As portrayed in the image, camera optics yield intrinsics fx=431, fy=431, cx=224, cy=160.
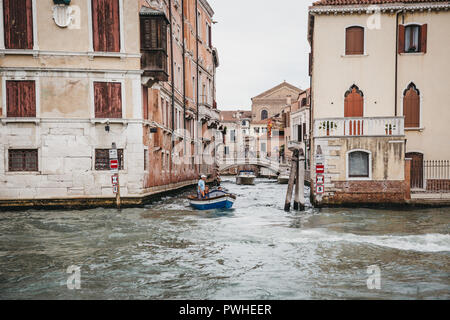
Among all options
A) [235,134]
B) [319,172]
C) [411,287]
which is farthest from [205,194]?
[235,134]

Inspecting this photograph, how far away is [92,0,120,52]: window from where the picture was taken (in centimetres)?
1622

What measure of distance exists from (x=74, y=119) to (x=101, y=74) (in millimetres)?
1973

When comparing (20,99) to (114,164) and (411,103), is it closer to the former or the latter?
(114,164)

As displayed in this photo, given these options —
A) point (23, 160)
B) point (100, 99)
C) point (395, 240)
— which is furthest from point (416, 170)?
point (23, 160)

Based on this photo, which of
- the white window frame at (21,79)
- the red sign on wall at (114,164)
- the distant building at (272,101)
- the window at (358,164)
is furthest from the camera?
the distant building at (272,101)

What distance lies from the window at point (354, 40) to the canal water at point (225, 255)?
670 cm

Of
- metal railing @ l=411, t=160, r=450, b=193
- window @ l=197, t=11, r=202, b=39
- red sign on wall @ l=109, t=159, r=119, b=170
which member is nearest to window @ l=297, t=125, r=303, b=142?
window @ l=197, t=11, r=202, b=39

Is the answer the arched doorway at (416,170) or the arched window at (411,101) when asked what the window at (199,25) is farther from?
the arched doorway at (416,170)

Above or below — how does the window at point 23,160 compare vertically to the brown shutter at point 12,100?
below

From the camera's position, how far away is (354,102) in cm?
1777

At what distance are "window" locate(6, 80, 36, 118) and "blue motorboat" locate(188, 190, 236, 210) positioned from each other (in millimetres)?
6909

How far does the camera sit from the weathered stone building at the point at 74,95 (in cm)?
1581

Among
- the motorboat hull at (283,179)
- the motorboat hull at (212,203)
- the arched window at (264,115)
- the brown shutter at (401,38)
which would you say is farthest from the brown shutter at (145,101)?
the arched window at (264,115)

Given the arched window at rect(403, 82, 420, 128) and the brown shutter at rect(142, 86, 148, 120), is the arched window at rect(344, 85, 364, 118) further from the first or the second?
the brown shutter at rect(142, 86, 148, 120)
